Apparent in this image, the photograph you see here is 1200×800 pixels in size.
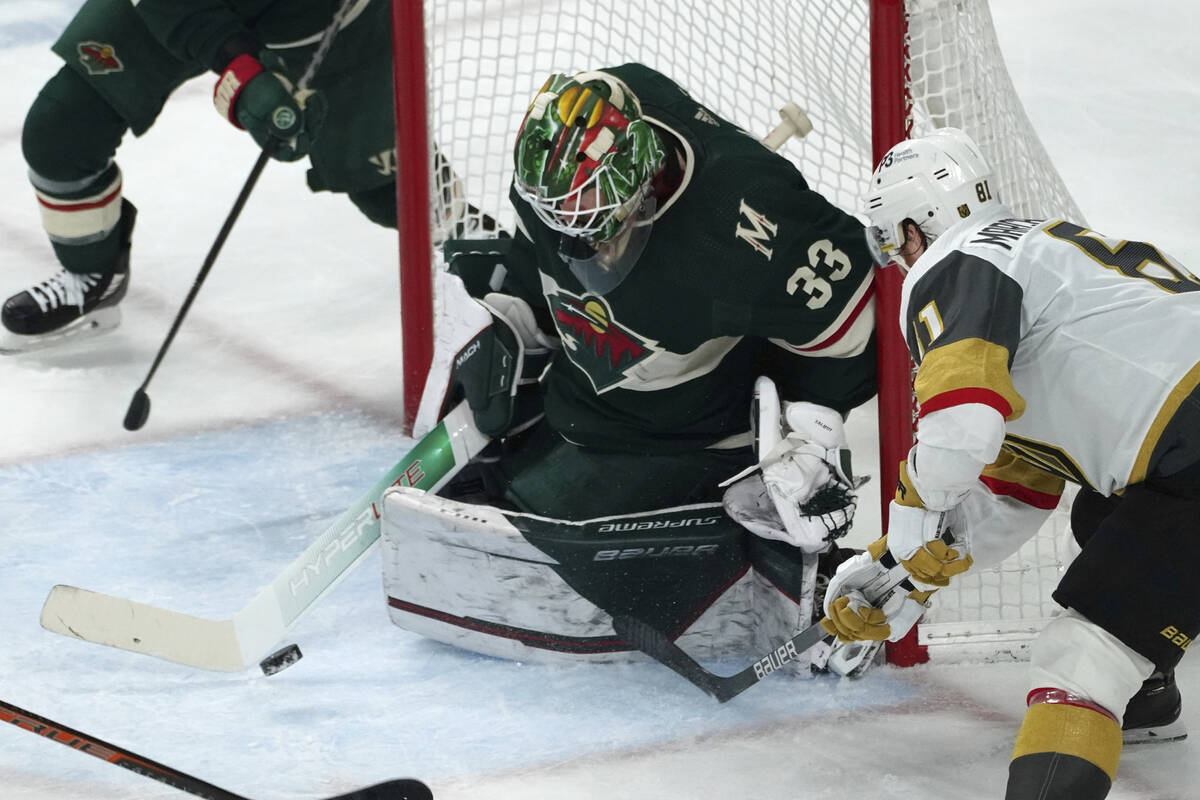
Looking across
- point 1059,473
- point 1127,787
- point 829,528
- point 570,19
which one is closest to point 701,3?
point 570,19

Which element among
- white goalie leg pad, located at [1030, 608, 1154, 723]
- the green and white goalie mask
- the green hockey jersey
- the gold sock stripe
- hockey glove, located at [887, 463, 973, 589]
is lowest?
the gold sock stripe

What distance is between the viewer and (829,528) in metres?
2.38

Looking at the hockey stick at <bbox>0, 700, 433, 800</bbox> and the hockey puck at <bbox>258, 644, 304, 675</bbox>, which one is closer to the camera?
the hockey stick at <bbox>0, 700, 433, 800</bbox>

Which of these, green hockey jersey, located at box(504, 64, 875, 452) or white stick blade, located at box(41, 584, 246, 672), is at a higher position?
green hockey jersey, located at box(504, 64, 875, 452)

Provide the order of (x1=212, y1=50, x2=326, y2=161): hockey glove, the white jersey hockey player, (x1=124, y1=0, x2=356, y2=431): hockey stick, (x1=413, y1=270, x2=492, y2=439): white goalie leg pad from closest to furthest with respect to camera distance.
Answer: the white jersey hockey player → (x1=413, y1=270, x2=492, y2=439): white goalie leg pad → (x1=212, y1=50, x2=326, y2=161): hockey glove → (x1=124, y1=0, x2=356, y2=431): hockey stick

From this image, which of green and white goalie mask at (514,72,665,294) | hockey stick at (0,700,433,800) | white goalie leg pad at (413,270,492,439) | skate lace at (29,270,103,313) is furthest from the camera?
skate lace at (29,270,103,313)

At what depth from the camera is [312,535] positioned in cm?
306

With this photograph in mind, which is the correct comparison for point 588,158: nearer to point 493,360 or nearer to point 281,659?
point 493,360

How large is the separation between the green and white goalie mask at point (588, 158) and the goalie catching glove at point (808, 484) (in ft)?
1.27

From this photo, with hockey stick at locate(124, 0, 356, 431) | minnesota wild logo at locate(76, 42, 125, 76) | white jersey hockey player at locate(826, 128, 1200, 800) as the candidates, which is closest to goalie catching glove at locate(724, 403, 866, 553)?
white jersey hockey player at locate(826, 128, 1200, 800)

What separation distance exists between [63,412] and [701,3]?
1.64m

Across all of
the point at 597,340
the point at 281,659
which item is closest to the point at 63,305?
the point at 281,659

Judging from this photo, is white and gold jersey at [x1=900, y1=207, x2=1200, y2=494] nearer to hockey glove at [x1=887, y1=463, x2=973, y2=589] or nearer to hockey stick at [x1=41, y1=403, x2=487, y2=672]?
hockey glove at [x1=887, y1=463, x2=973, y2=589]

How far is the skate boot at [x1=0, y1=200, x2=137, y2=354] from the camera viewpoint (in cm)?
387
